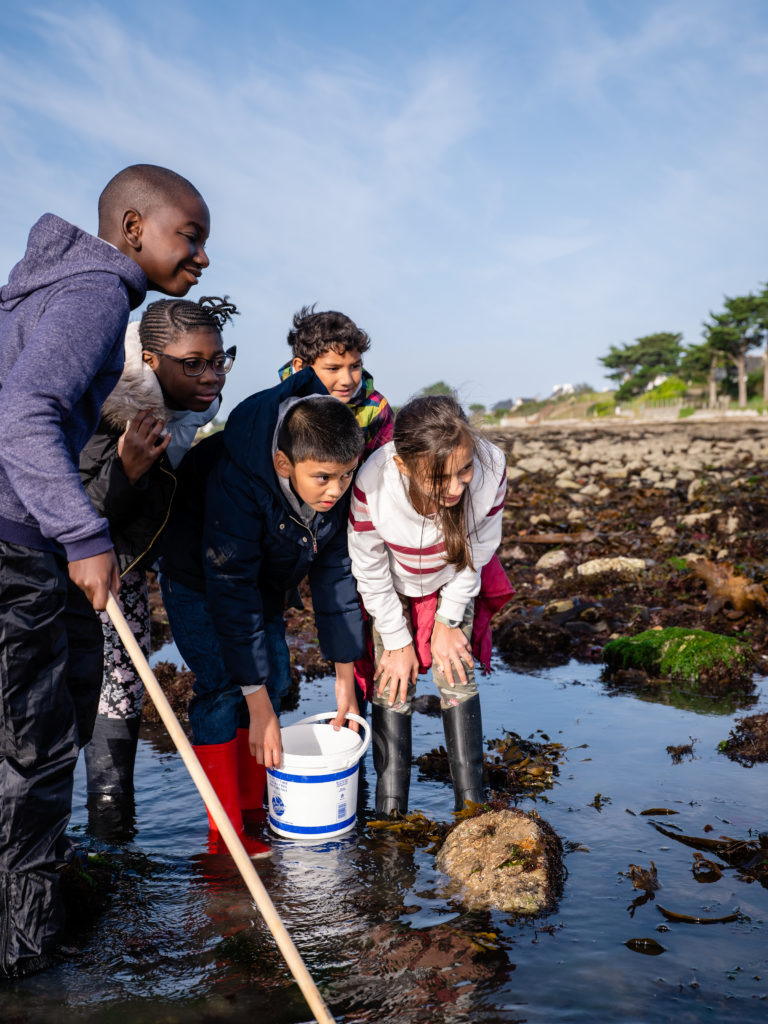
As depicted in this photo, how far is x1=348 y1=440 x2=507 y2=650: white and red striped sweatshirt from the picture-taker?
361 centimetres

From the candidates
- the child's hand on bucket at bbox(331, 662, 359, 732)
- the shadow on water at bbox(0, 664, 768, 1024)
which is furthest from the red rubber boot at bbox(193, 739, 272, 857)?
the child's hand on bucket at bbox(331, 662, 359, 732)

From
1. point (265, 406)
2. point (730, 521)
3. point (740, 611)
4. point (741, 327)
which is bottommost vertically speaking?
point (740, 611)

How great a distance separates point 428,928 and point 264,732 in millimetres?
1035

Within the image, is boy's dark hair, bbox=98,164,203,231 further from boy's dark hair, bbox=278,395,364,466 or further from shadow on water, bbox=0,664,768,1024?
shadow on water, bbox=0,664,768,1024

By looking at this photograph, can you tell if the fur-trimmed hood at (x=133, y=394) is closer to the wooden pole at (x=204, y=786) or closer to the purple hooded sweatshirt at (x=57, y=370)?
the purple hooded sweatshirt at (x=57, y=370)

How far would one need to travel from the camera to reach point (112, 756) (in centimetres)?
381

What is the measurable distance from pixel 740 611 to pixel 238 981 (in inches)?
227

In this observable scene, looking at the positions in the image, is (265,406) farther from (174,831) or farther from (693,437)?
(693,437)

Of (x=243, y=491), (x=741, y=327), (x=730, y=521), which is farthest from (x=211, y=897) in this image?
(x=741, y=327)

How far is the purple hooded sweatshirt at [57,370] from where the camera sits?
2.26 m

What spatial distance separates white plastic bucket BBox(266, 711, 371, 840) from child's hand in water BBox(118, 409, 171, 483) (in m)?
1.32

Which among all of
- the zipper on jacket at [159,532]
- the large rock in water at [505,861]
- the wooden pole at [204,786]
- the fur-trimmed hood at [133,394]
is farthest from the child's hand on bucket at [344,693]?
the wooden pole at [204,786]

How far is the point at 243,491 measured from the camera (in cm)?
342

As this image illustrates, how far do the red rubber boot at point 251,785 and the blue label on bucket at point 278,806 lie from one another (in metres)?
0.42
